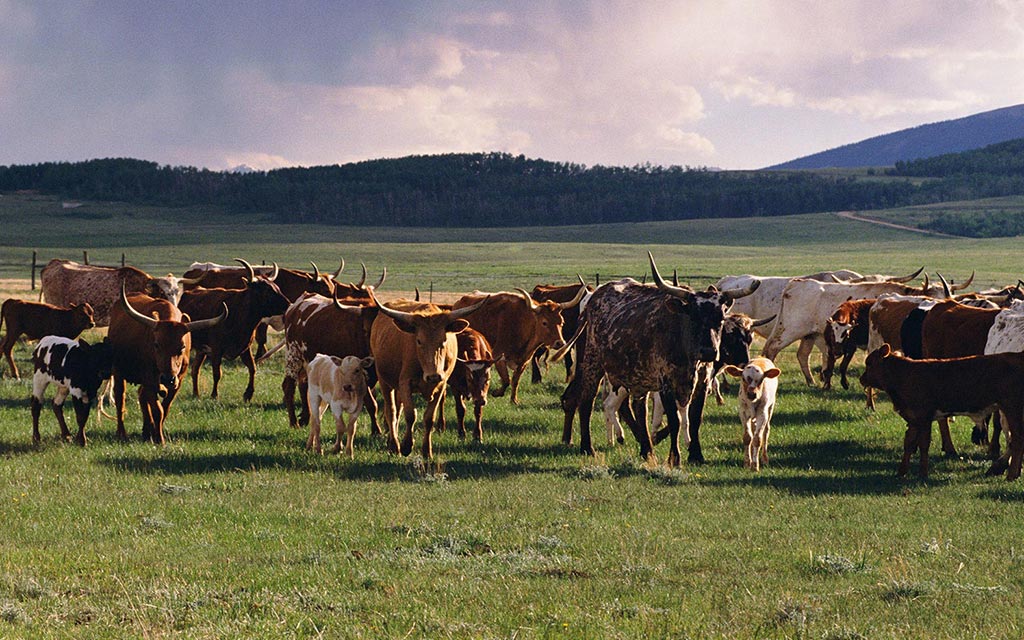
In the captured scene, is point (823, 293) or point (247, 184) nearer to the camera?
point (823, 293)

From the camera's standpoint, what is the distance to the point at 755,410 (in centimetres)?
1291

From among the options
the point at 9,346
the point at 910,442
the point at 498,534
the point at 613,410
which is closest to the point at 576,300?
the point at 613,410

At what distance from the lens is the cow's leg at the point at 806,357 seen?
2003cm

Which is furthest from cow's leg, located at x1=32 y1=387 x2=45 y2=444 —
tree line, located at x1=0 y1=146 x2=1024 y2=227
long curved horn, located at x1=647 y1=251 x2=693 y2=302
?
tree line, located at x1=0 y1=146 x2=1024 y2=227

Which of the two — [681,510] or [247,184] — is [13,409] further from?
[247,184]

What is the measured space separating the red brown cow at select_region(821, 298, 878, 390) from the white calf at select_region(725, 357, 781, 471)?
624 centimetres

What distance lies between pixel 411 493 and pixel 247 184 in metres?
168

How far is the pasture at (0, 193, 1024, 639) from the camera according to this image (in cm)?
678

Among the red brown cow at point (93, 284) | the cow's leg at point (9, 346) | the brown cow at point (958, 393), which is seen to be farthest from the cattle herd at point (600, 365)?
the red brown cow at point (93, 284)

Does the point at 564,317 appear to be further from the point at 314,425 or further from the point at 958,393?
the point at 958,393

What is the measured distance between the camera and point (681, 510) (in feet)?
33.3

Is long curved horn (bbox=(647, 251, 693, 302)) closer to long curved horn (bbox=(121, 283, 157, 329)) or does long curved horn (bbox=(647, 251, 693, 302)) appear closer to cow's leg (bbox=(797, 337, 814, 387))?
long curved horn (bbox=(121, 283, 157, 329))

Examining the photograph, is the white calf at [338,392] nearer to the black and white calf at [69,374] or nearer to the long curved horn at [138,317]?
the long curved horn at [138,317]

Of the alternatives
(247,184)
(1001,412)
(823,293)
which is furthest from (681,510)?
(247,184)
